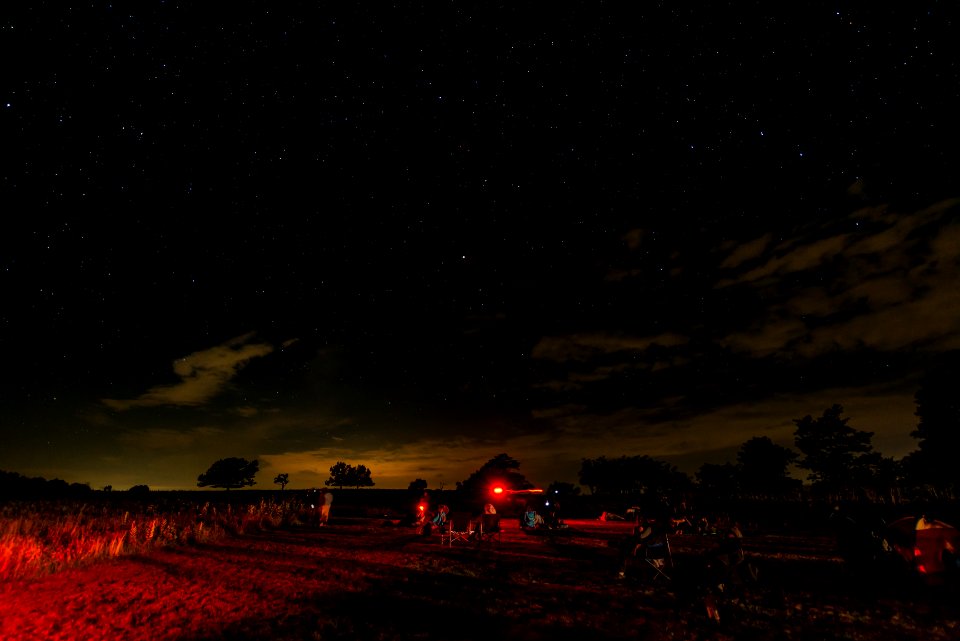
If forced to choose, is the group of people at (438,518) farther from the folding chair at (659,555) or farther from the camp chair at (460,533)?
the folding chair at (659,555)

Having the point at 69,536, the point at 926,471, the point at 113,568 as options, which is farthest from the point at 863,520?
the point at 926,471

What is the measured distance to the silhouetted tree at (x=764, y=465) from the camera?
215 ft

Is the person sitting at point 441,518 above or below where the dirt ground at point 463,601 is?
above

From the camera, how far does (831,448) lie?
49969 mm

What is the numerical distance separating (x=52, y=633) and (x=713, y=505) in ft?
104

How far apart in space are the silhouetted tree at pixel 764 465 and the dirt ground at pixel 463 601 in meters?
65.8

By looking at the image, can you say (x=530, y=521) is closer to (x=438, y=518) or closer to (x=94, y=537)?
(x=438, y=518)

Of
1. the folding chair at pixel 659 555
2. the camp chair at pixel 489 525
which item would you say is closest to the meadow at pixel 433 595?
the folding chair at pixel 659 555

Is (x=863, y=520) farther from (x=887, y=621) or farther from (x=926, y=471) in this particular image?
(x=926, y=471)

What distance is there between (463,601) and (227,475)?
12268cm

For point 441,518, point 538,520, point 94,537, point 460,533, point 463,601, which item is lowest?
point 463,601

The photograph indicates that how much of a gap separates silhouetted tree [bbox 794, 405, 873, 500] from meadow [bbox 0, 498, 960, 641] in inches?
1852

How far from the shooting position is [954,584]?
695 centimetres

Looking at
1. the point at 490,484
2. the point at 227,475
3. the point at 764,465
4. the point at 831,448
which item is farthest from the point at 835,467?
the point at 227,475
